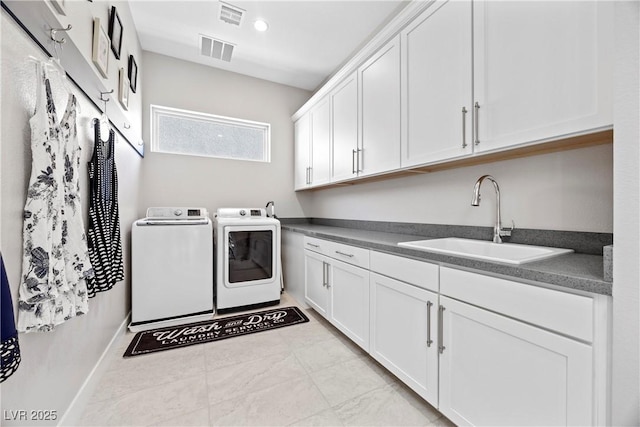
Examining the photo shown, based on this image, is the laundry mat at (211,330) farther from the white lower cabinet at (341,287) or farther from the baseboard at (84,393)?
the white lower cabinet at (341,287)

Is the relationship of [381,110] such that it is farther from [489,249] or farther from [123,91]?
[123,91]

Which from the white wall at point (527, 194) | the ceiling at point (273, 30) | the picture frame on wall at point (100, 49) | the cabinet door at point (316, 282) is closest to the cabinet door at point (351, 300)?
the cabinet door at point (316, 282)

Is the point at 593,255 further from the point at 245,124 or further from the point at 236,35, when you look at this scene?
the point at 245,124

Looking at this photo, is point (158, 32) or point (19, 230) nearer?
point (19, 230)

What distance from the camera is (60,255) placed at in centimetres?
95

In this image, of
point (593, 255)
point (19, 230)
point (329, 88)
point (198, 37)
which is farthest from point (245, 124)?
point (593, 255)

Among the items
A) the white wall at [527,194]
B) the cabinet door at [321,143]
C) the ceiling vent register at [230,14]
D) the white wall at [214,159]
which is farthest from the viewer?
the white wall at [214,159]

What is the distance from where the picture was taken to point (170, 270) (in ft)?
8.05

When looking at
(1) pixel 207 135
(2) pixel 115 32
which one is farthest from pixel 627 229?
(1) pixel 207 135

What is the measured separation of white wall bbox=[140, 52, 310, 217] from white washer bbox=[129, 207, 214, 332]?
555mm

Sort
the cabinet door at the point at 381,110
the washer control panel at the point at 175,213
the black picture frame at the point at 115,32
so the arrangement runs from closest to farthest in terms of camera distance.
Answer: the black picture frame at the point at 115,32 → the cabinet door at the point at 381,110 → the washer control panel at the point at 175,213

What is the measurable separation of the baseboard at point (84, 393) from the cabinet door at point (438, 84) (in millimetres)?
2300

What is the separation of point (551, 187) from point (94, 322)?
2.70 m

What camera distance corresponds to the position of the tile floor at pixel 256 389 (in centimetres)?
133
